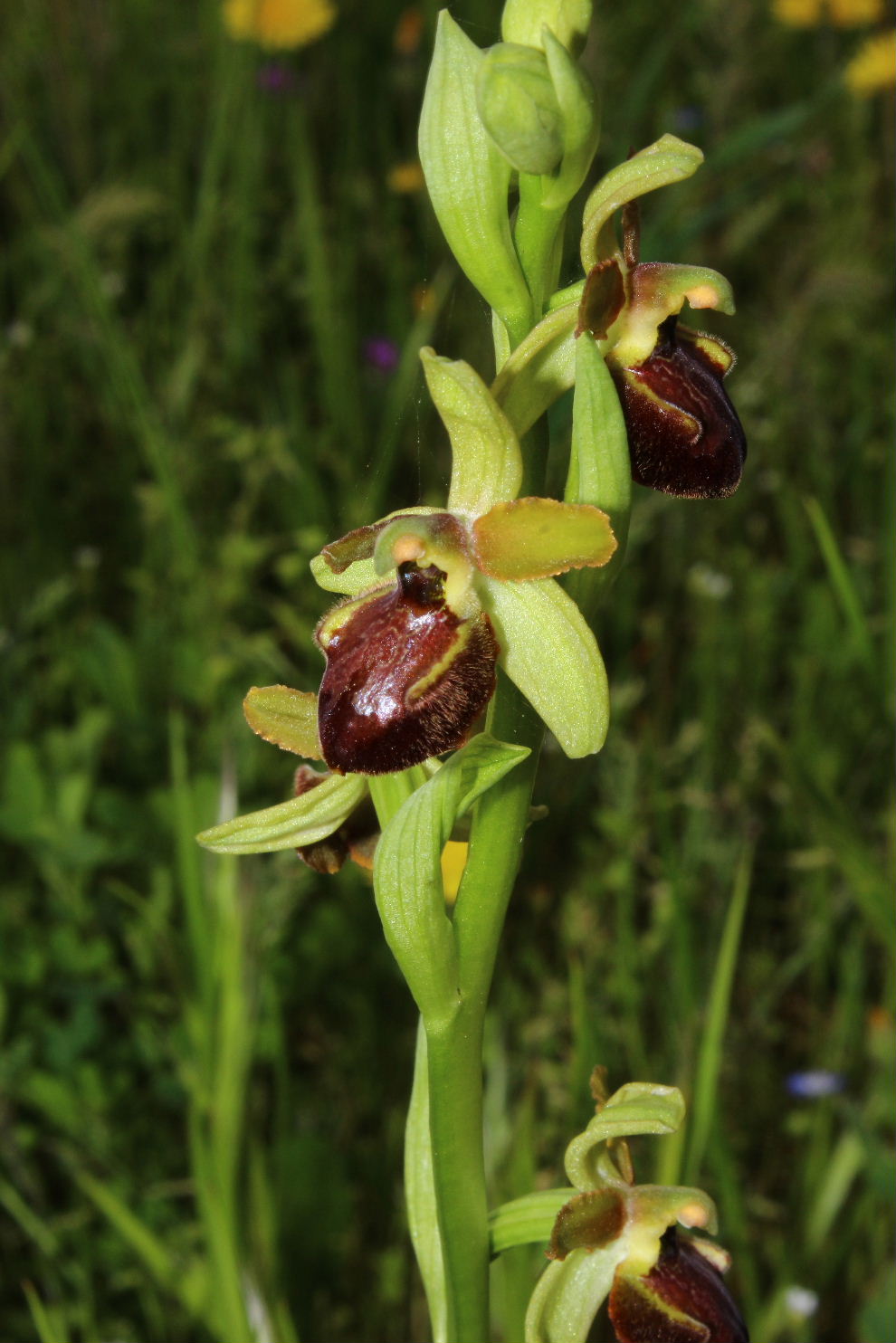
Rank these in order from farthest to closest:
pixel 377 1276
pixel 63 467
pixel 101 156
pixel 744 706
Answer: pixel 101 156
pixel 63 467
pixel 744 706
pixel 377 1276

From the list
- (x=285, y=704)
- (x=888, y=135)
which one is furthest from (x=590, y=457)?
(x=888, y=135)

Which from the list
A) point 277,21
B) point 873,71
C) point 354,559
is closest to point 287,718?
point 354,559

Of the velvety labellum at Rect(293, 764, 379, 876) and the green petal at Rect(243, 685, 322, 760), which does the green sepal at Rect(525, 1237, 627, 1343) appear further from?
the green petal at Rect(243, 685, 322, 760)

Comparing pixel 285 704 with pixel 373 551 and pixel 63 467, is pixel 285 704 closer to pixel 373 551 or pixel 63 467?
pixel 373 551

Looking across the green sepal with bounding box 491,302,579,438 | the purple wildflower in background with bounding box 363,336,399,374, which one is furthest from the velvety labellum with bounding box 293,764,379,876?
the purple wildflower in background with bounding box 363,336,399,374

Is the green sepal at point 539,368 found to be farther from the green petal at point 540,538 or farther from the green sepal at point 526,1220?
the green sepal at point 526,1220

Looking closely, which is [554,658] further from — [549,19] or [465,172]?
[549,19]
